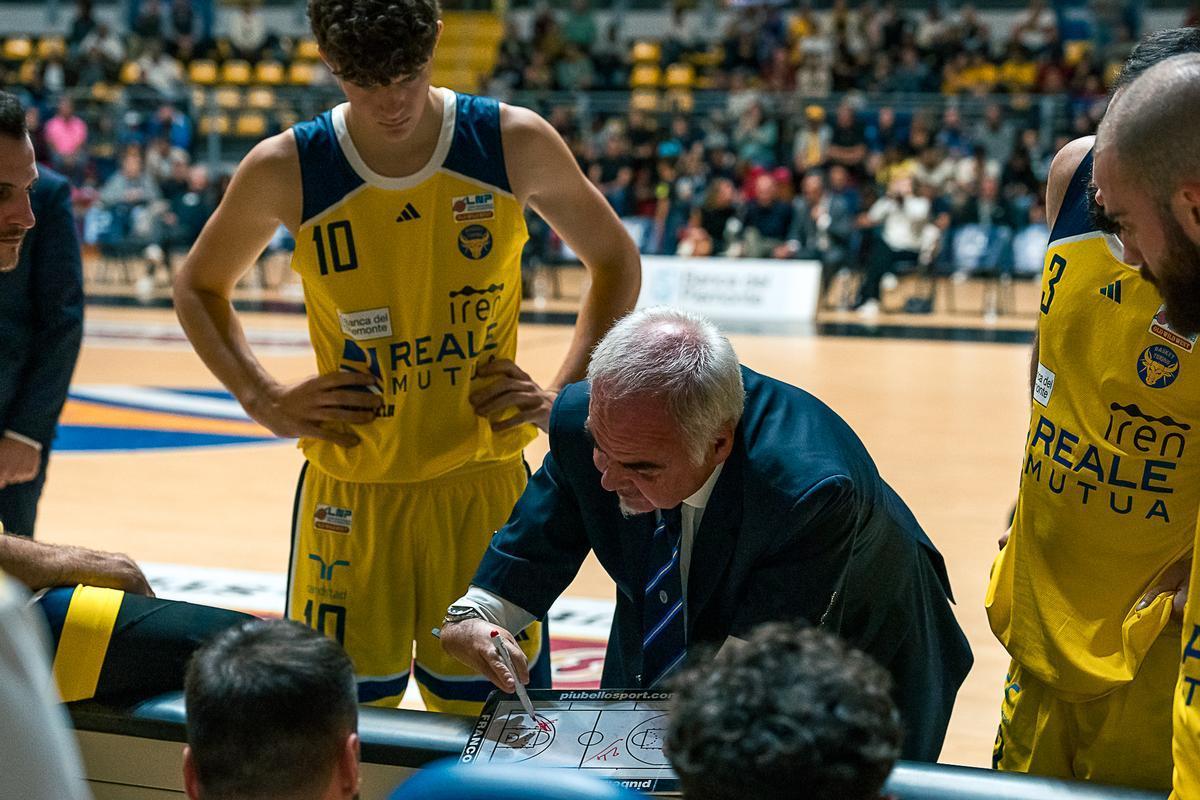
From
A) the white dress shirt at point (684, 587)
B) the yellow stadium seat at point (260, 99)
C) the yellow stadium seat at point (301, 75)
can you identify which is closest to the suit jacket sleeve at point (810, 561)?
the white dress shirt at point (684, 587)

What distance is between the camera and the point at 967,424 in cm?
938

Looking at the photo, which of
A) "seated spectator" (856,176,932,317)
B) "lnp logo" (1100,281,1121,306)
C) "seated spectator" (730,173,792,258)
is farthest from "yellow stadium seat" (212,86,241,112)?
"lnp logo" (1100,281,1121,306)

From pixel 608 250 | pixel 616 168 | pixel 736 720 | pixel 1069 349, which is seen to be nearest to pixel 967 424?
pixel 608 250

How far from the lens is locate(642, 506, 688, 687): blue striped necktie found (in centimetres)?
249

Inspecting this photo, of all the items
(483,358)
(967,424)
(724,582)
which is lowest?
(967,424)

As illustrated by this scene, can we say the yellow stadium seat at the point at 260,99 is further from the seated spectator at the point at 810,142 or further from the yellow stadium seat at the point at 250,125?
the seated spectator at the point at 810,142

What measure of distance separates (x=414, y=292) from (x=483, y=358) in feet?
0.73

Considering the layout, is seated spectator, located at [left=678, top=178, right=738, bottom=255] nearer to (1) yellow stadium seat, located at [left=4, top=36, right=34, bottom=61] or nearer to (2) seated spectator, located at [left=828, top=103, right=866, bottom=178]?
(2) seated spectator, located at [left=828, top=103, right=866, bottom=178]

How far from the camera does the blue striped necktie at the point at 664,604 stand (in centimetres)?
249

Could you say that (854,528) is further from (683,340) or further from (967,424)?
(967,424)

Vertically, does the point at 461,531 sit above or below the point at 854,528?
below

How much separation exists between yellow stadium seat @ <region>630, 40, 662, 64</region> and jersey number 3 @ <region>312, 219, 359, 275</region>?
21.5 meters

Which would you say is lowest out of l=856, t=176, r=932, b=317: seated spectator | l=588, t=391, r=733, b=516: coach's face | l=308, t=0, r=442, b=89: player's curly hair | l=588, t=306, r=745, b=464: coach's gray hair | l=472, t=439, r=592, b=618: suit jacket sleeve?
l=856, t=176, r=932, b=317: seated spectator

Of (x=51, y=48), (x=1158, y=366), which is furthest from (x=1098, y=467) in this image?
(x=51, y=48)
